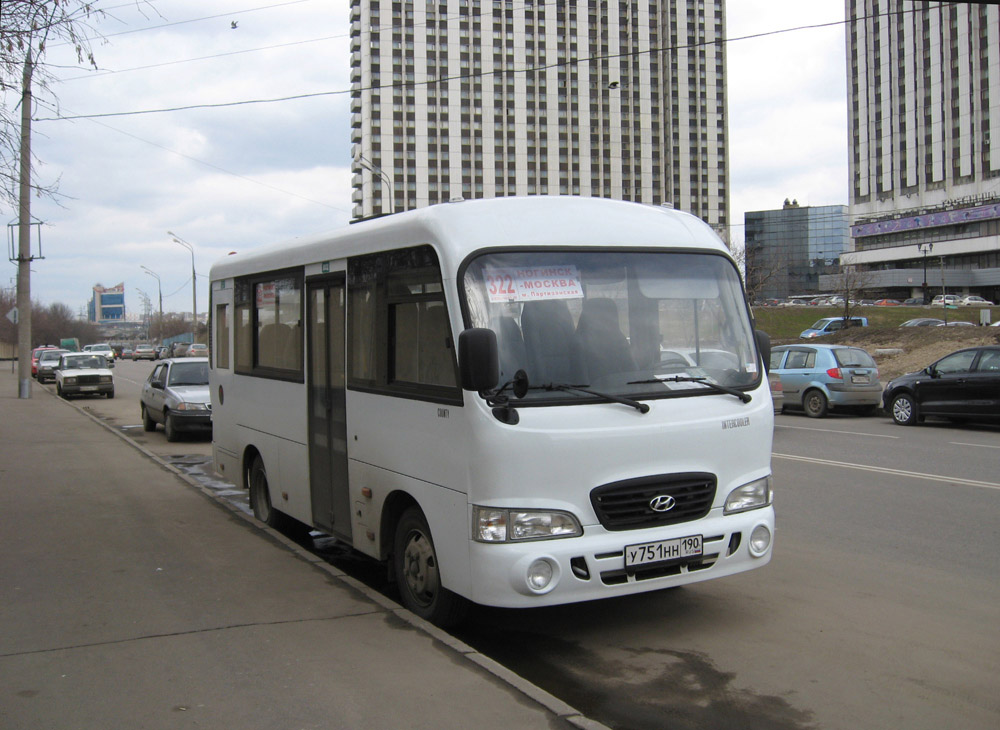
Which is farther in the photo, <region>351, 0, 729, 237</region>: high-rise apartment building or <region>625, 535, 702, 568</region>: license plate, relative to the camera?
<region>351, 0, 729, 237</region>: high-rise apartment building

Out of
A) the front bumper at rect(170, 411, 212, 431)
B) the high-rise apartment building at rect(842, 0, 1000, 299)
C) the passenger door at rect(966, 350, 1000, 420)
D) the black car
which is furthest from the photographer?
the high-rise apartment building at rect(842, 0, 1000, 299)

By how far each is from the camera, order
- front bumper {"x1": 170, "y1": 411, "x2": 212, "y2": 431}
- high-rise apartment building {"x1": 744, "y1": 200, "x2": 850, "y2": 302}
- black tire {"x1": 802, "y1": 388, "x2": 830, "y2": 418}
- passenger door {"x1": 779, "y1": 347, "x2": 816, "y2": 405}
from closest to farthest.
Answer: front bumper {"x1": 170, "y1": 411, "x2": 212, "y2": 431} < black tire {"x1": 802, "y1": 388, "x2": 830, "y2": 418} < passenger door {"x1": 779, "y1": 347, "x2": 816, "y2": 405} < high-rise apartment building {"x1": 744, "y1": 200, "x2": 850, "y2": 302}

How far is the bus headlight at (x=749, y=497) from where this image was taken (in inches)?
216

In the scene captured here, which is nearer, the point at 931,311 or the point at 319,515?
the point at 319,515

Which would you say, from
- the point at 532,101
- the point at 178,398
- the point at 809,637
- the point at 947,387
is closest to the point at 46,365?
the point at 178,398

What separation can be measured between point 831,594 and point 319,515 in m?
3.81

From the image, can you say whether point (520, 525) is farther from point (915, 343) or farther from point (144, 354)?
point (144, 354)

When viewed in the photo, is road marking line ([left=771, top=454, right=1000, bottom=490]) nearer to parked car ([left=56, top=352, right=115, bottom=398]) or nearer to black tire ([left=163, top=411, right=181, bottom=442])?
black tire ([left=163, top=411, right=181, bottom=442])

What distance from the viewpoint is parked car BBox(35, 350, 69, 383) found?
4544 centimetres

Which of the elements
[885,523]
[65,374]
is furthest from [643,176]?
[885,523]

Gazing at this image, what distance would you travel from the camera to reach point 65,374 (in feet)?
103

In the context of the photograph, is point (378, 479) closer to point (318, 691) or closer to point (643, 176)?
point (318, 691)

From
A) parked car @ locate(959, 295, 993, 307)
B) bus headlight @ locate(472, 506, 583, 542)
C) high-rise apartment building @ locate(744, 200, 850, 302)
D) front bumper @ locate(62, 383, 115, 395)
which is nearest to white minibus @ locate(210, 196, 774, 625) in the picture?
bus headlight @ locate(472, 506, 583, 542)

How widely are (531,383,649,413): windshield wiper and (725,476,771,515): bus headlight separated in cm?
84
